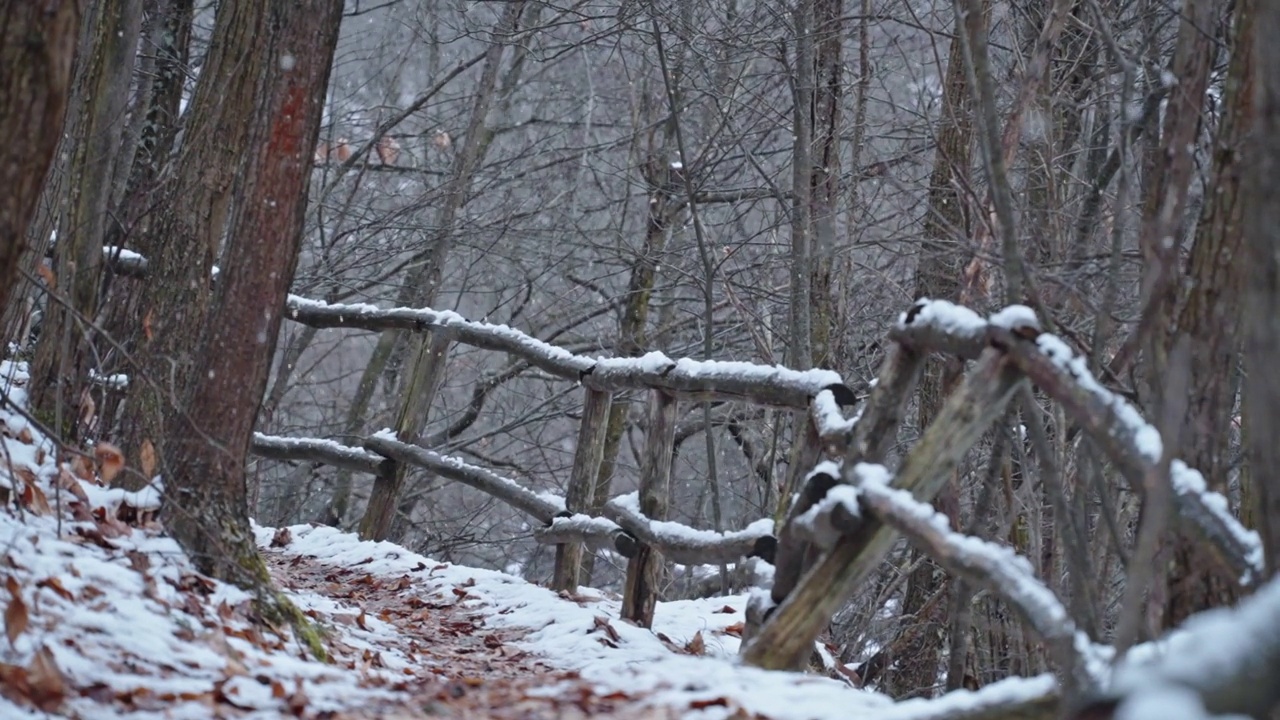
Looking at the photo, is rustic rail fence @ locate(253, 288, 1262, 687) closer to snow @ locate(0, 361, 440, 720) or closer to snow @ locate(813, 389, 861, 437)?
snow @ locate(813, 389, 861, 437)

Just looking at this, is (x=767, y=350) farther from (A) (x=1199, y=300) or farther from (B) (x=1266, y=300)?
(B) (x=1266, y=300)

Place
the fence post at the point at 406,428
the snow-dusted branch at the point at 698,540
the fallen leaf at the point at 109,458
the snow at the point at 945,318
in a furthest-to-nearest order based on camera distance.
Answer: the fence post at the point at 406,428 → the snow-dusted branch at the point at 698,540 → the fallen leaf at the point at 109,458 → the snow at the point at 945,318

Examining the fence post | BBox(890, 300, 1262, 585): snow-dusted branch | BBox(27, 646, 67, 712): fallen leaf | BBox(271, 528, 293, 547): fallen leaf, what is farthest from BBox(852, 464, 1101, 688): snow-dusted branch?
BBox(271, 528, 293, 547): fallen leaf

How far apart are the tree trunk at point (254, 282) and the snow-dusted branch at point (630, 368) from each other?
1.80m

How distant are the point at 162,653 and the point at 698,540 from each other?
2.34 metres

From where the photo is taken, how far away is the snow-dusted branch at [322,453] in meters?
8.23

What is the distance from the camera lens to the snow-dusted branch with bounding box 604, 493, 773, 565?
5.04m

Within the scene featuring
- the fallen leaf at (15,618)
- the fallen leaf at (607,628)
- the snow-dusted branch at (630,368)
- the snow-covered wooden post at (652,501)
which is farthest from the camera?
the snow-covered wooden post at (652,501)

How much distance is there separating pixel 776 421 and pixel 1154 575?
5593 mm

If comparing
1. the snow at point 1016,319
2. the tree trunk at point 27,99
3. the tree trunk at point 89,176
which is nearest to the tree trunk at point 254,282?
the tree trunk at point 27,99

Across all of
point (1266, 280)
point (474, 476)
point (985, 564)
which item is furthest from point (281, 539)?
point (1266, 280)

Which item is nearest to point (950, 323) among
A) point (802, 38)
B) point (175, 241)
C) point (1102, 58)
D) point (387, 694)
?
point (387, 694)

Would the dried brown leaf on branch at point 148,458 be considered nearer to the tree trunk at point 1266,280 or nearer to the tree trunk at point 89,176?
the tree trunk at point 89,176

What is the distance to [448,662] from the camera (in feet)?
16.5
